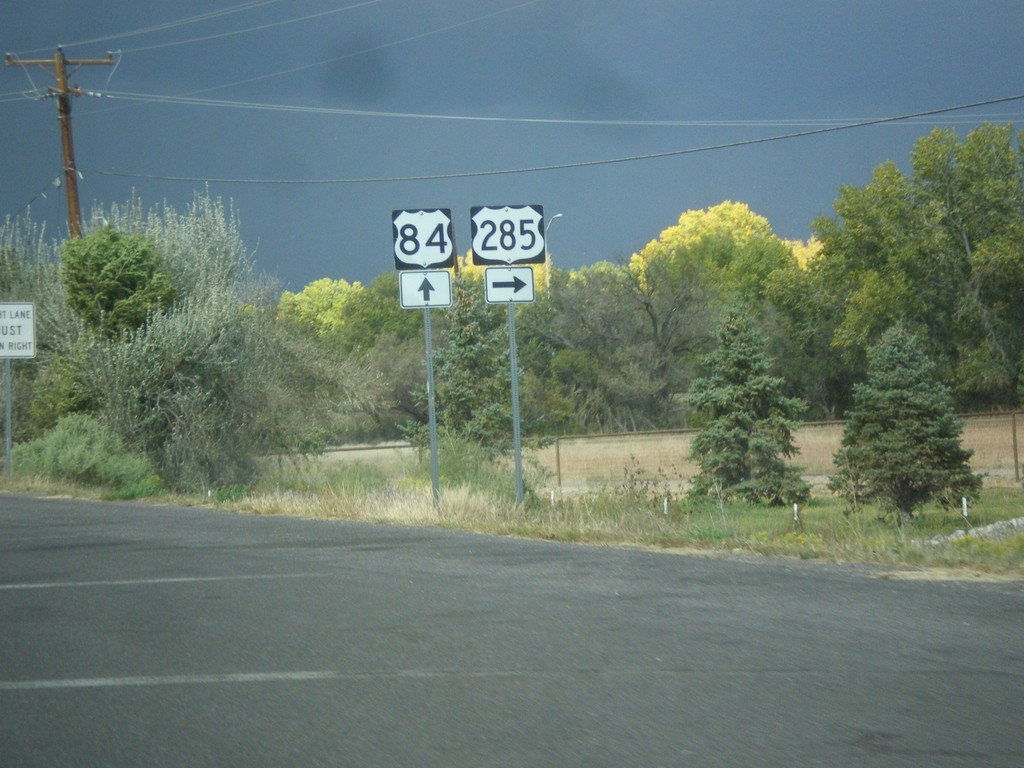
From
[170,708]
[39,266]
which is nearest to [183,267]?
[39,266]

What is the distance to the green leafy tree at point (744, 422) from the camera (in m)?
45.2

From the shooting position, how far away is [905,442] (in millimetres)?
37031

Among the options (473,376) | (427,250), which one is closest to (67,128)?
(427,250)

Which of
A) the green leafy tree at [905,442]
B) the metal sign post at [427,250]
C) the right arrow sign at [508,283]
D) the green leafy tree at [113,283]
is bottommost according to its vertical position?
the green leafy tree at [905,442]

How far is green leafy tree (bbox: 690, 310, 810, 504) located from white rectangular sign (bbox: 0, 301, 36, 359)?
2664cm

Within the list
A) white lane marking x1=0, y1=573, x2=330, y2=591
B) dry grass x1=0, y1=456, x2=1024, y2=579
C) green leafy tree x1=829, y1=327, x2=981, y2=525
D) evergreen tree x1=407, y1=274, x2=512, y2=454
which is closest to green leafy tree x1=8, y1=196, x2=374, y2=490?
dry grass x1=0, y1=456, x2=1024, y2=579

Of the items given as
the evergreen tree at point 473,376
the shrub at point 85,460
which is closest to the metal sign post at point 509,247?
the shrub at point 85,460

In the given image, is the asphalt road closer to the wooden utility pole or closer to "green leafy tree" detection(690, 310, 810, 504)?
the wooden utility pole

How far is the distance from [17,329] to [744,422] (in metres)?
28.6

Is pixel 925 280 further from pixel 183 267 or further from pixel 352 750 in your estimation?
pixel 352 750

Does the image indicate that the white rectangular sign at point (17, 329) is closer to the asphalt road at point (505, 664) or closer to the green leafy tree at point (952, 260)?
the asphalt road at point (505, 664)

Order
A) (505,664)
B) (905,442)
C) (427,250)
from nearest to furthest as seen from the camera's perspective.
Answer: (505,664) → (427,250) → (905,442)

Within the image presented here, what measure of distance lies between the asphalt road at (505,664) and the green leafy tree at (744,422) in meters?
35.4

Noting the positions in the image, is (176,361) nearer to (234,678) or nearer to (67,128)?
(67,128)
